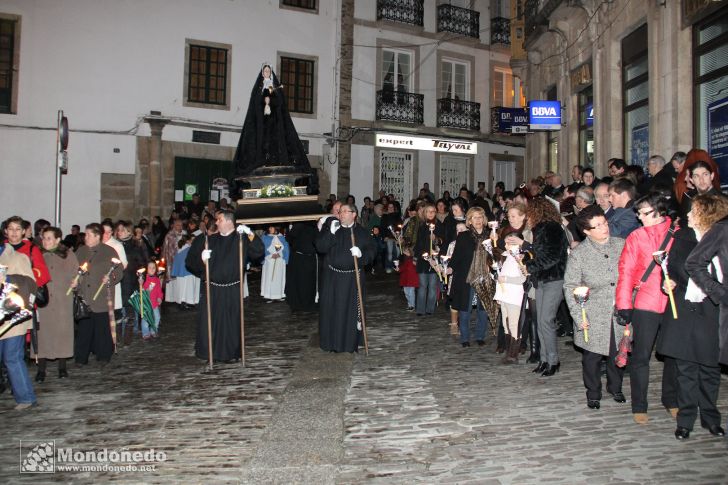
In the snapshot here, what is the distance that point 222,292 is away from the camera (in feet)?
28.6

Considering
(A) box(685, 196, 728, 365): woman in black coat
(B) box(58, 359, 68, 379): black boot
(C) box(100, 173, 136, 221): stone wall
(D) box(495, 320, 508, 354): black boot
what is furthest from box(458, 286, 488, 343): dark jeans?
(C) box(100, 173, 136, 221): stone wall

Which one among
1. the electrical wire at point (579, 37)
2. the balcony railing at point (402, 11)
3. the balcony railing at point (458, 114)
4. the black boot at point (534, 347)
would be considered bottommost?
the black boot at point (534, 347)

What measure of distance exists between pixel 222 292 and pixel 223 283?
12 centimetres

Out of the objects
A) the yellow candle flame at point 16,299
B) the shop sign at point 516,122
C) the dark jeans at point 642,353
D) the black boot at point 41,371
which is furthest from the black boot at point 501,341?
the shop sign at point 516,122

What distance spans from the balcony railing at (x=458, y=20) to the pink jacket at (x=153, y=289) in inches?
752

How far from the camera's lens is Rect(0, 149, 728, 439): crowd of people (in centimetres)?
530

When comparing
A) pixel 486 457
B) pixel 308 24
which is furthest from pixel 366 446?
pixel 308 24

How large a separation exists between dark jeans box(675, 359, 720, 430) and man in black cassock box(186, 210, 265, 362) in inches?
213

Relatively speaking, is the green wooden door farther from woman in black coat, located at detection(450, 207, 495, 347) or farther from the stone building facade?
woman in black coat, located at detection(450, 207, 495, 347)

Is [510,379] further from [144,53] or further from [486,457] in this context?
[144,53]

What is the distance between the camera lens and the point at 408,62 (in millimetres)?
26000

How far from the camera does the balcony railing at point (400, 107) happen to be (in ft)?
82.4

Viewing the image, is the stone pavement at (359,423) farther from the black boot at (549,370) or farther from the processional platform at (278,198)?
the processional platform at (278,198)

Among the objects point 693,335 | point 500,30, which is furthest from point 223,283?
point 500,30
